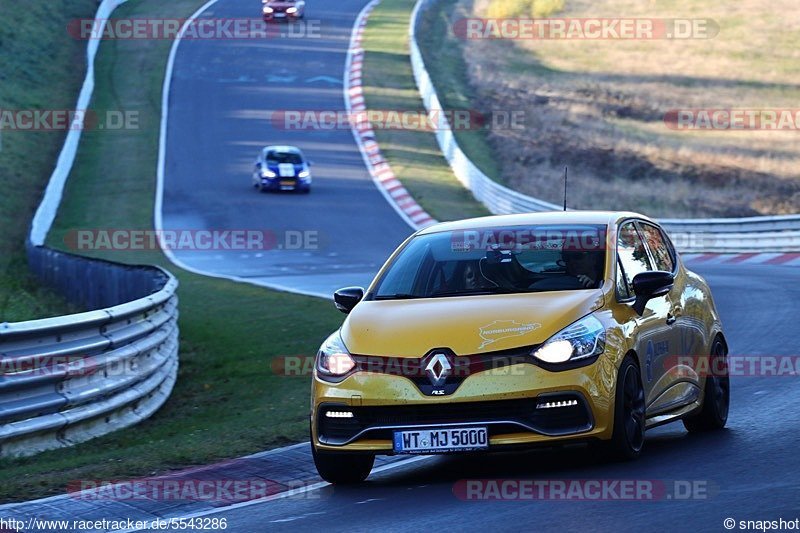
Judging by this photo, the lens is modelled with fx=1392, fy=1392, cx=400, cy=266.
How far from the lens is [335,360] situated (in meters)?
8.23

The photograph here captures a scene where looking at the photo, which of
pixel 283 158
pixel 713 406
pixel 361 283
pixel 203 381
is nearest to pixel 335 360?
pixel 713 406

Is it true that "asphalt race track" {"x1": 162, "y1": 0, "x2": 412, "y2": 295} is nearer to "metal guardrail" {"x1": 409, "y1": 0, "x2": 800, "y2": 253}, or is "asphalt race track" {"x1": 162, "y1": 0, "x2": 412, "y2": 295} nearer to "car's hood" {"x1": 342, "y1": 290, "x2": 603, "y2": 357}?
"metal guardrail" {"x1": 409, "y1": 0, "x2": 800, "y2": 253}

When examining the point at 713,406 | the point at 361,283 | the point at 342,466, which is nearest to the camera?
the point at 342,466

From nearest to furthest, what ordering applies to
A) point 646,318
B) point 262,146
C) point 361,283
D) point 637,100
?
point 646,318
point 361,283
point 262,146
point 637,100

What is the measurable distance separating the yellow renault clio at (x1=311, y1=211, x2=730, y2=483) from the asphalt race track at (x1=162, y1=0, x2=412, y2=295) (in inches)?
530

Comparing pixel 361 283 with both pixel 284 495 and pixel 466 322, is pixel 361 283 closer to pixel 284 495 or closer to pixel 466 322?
pixel 284 495

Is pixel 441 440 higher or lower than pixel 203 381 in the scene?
higher

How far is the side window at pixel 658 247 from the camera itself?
9.65 meters

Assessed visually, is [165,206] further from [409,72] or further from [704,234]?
[409,72]

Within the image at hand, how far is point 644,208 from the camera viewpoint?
113 ft

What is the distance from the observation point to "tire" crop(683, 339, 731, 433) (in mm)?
9602

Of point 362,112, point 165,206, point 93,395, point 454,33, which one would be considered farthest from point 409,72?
point 93,395

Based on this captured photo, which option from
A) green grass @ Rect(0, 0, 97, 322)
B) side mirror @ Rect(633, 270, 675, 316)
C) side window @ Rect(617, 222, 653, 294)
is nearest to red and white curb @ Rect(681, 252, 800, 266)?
green grass @ Rect(0, 0, 97, 322)

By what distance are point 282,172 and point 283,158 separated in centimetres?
89
